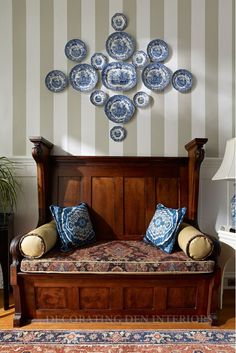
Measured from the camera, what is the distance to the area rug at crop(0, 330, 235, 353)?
63.0 inches

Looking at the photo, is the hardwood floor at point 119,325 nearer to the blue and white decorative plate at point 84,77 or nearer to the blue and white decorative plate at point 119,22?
the blue and white decorative plate at point 84,77

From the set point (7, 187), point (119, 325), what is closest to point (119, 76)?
point (7, 187)

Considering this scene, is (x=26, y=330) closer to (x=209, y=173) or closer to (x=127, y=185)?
(x=127, y=185)

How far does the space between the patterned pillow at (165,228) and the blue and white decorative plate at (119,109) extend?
0.97 metres

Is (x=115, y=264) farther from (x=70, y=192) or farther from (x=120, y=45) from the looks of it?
(x=120, y=45)

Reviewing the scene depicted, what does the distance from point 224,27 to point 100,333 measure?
2.94m

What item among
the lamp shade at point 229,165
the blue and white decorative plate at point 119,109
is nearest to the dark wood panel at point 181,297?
the lamp shade at point 229,165

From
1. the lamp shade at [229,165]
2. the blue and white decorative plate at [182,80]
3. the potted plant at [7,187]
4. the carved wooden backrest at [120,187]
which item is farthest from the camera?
the blue and white decorative plate at [182,80]

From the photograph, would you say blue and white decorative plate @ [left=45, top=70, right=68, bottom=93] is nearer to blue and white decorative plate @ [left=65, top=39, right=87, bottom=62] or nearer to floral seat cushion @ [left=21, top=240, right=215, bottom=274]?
blue and white decorative plate @ [left=65, top=39, right=87, bottom=62]

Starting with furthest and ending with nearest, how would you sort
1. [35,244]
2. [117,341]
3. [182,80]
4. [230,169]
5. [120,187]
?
[182,80]
[120,187]
[230,169]
[35,244]
[117,341]

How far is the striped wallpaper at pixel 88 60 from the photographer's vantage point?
2543mm

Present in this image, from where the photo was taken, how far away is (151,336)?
173 cm

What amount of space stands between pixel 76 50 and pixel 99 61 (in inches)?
9.8

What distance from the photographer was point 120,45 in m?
2.53
